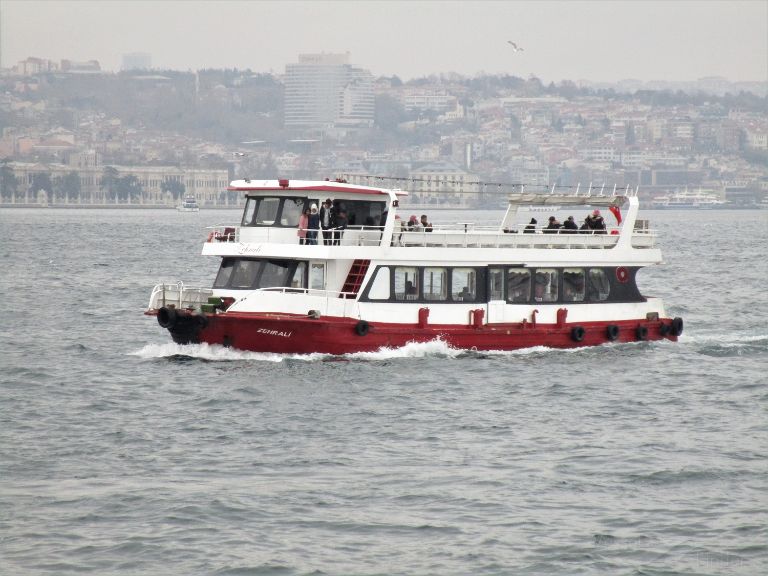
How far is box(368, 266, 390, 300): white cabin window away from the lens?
34.2 meters

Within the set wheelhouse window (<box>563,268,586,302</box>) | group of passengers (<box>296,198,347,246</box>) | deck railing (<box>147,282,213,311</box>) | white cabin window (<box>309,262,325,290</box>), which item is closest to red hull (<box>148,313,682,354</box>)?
wheelhouse window (<box>563,268,586,302</box>)

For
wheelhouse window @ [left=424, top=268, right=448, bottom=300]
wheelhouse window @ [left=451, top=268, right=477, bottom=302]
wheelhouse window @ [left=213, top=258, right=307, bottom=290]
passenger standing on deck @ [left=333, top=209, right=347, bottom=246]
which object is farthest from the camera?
wheelhouse window @ [left=451, top=268, right=477, bottom=302]

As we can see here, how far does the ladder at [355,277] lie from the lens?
34.3 m

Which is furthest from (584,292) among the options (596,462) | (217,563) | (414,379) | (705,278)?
(705,278)

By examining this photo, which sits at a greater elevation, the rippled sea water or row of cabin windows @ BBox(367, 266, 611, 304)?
row of cabin windows @ BBox(367, 266, 611, 304)

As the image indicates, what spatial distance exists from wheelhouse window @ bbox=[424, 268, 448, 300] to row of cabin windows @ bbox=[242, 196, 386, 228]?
1704mm

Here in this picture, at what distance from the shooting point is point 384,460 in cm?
2495

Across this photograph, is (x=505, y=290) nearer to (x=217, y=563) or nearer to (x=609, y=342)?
(x=609, y=342)

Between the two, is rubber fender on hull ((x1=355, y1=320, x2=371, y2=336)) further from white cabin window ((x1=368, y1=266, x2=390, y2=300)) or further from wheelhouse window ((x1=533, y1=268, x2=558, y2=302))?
wheelhouse window ((x1=533, y1=268, x2=558, y2=302))

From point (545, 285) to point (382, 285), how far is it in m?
4.29

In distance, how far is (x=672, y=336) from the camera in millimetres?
39281

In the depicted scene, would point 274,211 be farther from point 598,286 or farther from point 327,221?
point 598,286

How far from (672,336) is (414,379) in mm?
9564

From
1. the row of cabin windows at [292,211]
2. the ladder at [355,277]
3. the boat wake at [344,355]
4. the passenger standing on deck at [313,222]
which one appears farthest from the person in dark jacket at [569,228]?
the passenger standing on deck at [313,222]
